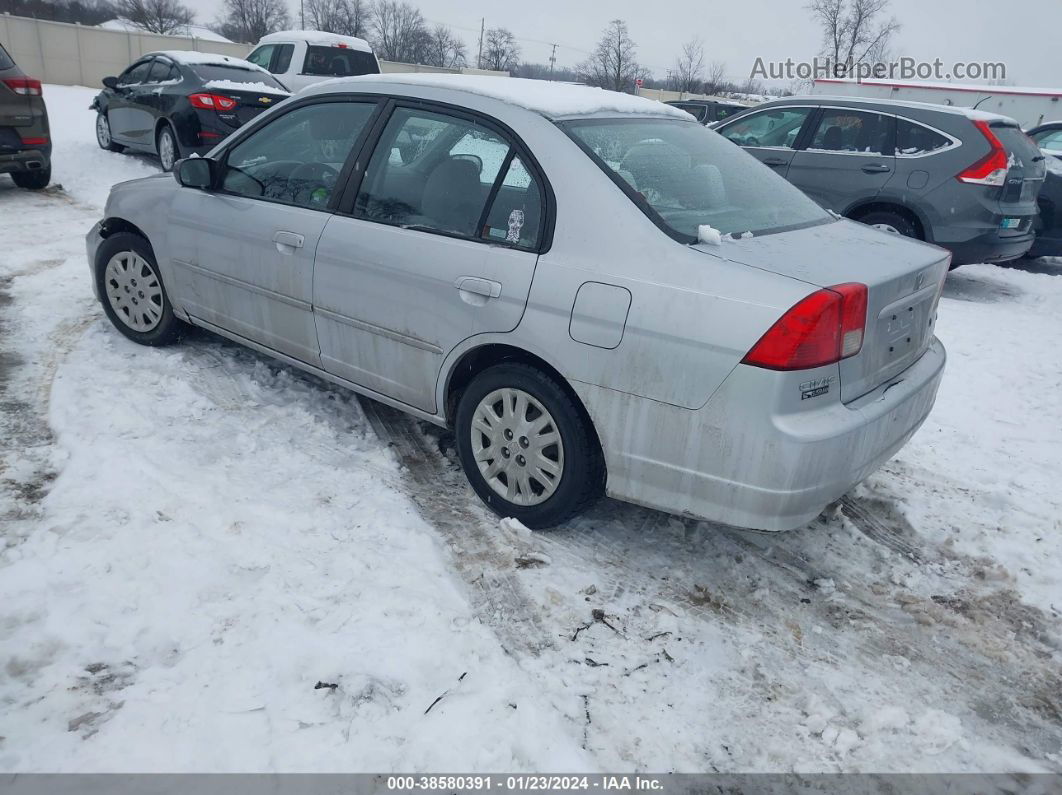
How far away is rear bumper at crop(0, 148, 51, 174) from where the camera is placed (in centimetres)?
848

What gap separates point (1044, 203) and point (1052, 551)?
263 inches

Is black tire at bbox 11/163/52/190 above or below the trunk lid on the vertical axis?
below

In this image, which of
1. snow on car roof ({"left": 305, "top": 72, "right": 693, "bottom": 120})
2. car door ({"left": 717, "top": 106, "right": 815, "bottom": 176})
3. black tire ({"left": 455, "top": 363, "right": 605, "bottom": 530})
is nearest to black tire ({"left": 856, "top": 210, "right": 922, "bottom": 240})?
car door ({"left": 717, "top": 106, "right": 815, "bottom": 176})

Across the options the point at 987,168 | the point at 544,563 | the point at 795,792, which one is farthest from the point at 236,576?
the point at 987,168

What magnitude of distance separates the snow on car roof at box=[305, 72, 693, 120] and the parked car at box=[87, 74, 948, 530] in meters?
0.02

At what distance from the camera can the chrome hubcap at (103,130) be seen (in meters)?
11.5

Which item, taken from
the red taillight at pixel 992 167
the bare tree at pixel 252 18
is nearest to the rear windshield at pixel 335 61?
the red taillight at pixel 992 167

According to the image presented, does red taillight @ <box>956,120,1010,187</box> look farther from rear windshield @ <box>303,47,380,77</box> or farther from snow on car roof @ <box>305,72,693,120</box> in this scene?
rear windshield @ <box>303,47,380,77</box>

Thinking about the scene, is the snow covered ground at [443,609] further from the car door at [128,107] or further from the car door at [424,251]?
the car door at [128,107]

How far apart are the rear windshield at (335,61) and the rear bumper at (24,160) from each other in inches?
191

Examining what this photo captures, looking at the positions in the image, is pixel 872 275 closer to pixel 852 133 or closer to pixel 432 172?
pixel 432 172

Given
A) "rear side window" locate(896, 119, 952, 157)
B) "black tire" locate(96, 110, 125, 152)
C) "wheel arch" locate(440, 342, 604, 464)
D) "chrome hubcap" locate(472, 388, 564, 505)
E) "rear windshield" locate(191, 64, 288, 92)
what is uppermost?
"rear windshield" locate(191, 64, 288, 92)

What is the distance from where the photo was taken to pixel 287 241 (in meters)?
3.70

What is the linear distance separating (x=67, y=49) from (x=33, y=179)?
28560mm
